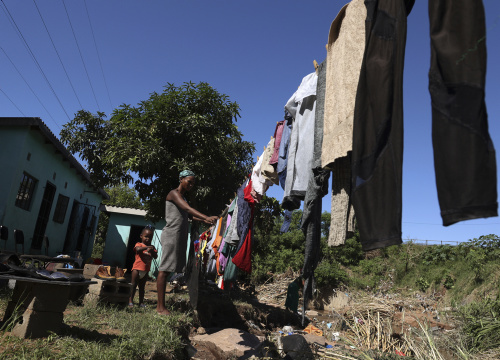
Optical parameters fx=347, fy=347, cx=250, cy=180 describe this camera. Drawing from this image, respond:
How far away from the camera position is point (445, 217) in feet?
4.37

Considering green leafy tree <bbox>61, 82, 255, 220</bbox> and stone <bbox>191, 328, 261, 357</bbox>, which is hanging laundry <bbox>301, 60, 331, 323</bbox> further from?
green leafy tree <bbox>61, 82, 255, 220</bbox>

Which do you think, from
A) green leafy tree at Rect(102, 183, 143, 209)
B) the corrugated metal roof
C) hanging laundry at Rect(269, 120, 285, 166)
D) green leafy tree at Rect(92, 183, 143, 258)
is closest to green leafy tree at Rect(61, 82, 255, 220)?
the corrugated metal roof

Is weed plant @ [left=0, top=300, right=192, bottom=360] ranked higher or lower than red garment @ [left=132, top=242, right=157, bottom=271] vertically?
lower

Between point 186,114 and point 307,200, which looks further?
point 186,114

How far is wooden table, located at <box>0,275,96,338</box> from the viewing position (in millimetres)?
2787

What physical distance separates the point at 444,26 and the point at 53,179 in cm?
1242

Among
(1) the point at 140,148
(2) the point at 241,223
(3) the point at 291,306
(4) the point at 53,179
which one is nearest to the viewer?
(3) the point at 291,306

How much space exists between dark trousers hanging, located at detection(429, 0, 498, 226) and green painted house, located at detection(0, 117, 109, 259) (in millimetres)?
8231

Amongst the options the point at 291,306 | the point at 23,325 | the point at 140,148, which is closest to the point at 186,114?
the point at 140,148

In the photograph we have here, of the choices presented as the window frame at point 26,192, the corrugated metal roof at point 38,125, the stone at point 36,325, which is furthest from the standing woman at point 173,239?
the window frame at point 26,192

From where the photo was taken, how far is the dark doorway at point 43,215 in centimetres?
1098

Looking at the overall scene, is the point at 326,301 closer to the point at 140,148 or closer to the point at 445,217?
the point at 140,148

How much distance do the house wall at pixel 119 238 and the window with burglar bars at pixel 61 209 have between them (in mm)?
3798

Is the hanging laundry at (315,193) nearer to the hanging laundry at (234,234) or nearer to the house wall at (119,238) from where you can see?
the hanging laundry at (234,234)
